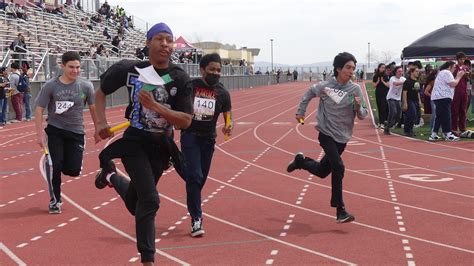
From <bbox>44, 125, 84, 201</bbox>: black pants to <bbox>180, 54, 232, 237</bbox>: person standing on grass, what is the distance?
1.74 m

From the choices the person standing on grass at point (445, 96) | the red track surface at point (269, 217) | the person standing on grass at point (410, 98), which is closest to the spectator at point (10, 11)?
the red track surface at point (269, 217)

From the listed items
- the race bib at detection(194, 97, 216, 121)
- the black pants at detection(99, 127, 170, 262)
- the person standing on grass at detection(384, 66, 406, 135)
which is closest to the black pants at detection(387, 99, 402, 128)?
the person standing on grass at detection(384, 66, 406, 135)

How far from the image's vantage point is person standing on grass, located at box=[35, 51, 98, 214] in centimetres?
771

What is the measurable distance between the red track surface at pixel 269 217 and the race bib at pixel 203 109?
1125 mm

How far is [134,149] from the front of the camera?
15.6ft

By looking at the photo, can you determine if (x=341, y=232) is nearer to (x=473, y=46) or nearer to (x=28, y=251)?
(x=28, y=251)

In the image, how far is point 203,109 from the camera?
22.1 ft

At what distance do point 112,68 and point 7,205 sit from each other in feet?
14.3

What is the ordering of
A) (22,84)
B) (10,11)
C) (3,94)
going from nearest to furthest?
(3,94)
(22,84)
(10,11)

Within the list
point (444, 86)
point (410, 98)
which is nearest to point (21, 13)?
point (410, 98)

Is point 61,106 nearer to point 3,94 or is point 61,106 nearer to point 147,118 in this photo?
point 147,118

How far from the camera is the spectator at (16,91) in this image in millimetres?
21766

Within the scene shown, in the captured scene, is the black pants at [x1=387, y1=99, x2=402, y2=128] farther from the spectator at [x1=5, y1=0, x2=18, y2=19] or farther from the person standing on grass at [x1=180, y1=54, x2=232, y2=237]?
the spectator at [x1=5, y1=0, x2=18, y2=19]

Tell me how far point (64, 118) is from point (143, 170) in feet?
10.9
